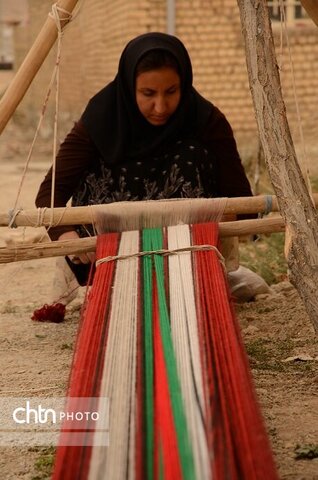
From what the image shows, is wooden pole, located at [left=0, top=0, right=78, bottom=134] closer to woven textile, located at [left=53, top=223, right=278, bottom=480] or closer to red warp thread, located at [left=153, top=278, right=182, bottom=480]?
woven textile, located at [left=53, top=223, right=278, bottom=480]

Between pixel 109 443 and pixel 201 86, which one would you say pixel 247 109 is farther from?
pixel 109 443

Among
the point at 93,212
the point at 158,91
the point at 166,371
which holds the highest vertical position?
the point at 158,91

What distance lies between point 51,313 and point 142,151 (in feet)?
2.64

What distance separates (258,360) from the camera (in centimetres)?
309

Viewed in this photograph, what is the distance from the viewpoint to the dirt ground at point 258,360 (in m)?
2.33

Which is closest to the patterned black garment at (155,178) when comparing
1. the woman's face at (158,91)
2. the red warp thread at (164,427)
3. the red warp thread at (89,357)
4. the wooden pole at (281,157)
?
the woman's face at (158,91)

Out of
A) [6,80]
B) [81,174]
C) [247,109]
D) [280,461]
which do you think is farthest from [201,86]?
[6,80]

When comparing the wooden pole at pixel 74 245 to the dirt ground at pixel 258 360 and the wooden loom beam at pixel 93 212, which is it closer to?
the wooden loom beam at pixel 93 212

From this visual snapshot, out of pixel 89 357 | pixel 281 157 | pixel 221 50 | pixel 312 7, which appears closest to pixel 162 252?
pixel 281 157

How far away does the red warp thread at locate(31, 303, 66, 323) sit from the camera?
3.77 metres

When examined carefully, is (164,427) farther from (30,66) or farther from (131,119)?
(131,119)

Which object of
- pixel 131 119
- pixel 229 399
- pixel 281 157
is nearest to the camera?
pixel 229 399

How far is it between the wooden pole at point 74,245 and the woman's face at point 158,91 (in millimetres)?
606

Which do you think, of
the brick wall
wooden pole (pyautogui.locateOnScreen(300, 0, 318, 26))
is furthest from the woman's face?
the brick wall
